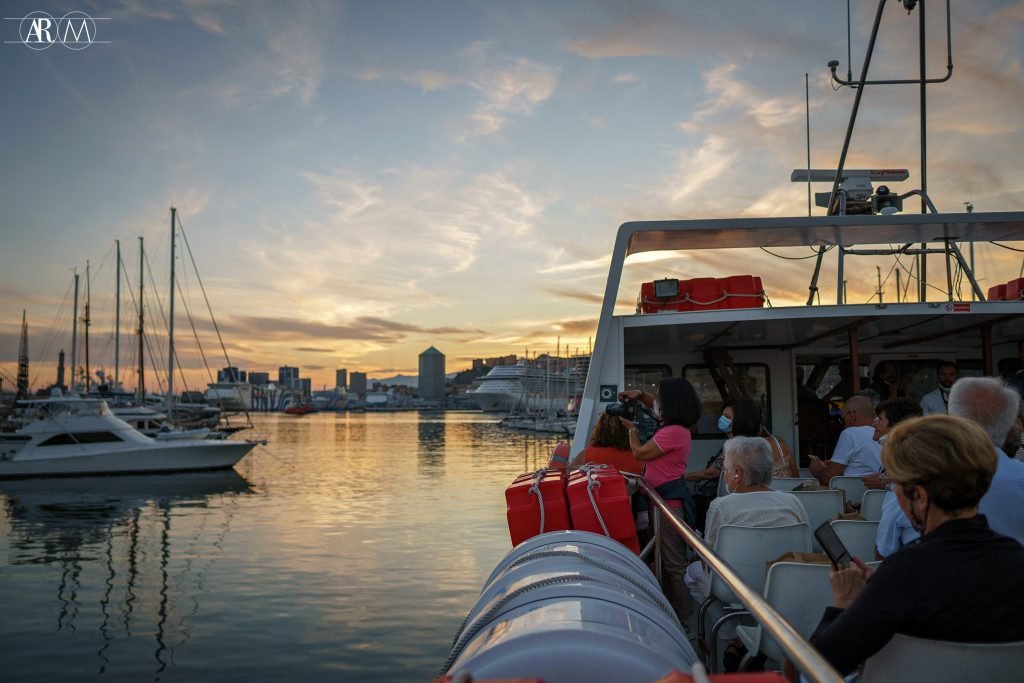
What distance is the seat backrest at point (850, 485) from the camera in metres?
6.02

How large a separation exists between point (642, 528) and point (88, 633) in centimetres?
915

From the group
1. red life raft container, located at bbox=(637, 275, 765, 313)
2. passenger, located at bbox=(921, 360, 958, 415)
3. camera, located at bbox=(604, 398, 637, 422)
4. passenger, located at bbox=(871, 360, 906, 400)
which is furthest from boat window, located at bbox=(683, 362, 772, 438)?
camera, located at bbox=(604, 398, 637, 422)

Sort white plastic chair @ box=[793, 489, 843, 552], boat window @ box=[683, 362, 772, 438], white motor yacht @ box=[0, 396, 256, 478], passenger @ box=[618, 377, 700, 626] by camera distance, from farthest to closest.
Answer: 1. white motor yacht @ box=[0, 396, 256, 478]
2. boat window @ box=[683, 362, 772, 438]
3. passenger @ box=[618, 377, 700, 626]
4. white plastic chair @ box=[793, 489, 843, 552]

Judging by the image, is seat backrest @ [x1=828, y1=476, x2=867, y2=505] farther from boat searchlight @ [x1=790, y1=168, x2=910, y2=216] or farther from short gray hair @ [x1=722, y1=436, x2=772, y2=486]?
boat searchlight @ [x1=790, y1=168, x2=910, y2=216]

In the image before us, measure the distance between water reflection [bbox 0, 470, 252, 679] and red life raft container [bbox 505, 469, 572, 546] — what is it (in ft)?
23.2

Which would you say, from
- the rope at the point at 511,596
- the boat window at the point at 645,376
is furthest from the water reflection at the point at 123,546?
the rope at the point at 511,596

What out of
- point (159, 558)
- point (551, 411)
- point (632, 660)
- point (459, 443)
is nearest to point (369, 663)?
point (632, 660)

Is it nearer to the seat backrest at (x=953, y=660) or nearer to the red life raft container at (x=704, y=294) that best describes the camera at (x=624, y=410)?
the red life raft container at (x=704, y=294)

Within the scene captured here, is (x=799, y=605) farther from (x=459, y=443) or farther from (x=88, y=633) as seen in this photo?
(x=459, y=443)

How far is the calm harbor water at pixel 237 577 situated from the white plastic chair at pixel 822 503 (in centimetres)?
571

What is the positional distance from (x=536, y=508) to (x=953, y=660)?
9.65ft

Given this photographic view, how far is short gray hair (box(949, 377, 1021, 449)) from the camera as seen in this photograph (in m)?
3.19

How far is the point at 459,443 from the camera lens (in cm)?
6369

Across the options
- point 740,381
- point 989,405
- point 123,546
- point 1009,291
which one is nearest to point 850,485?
point 989,405
